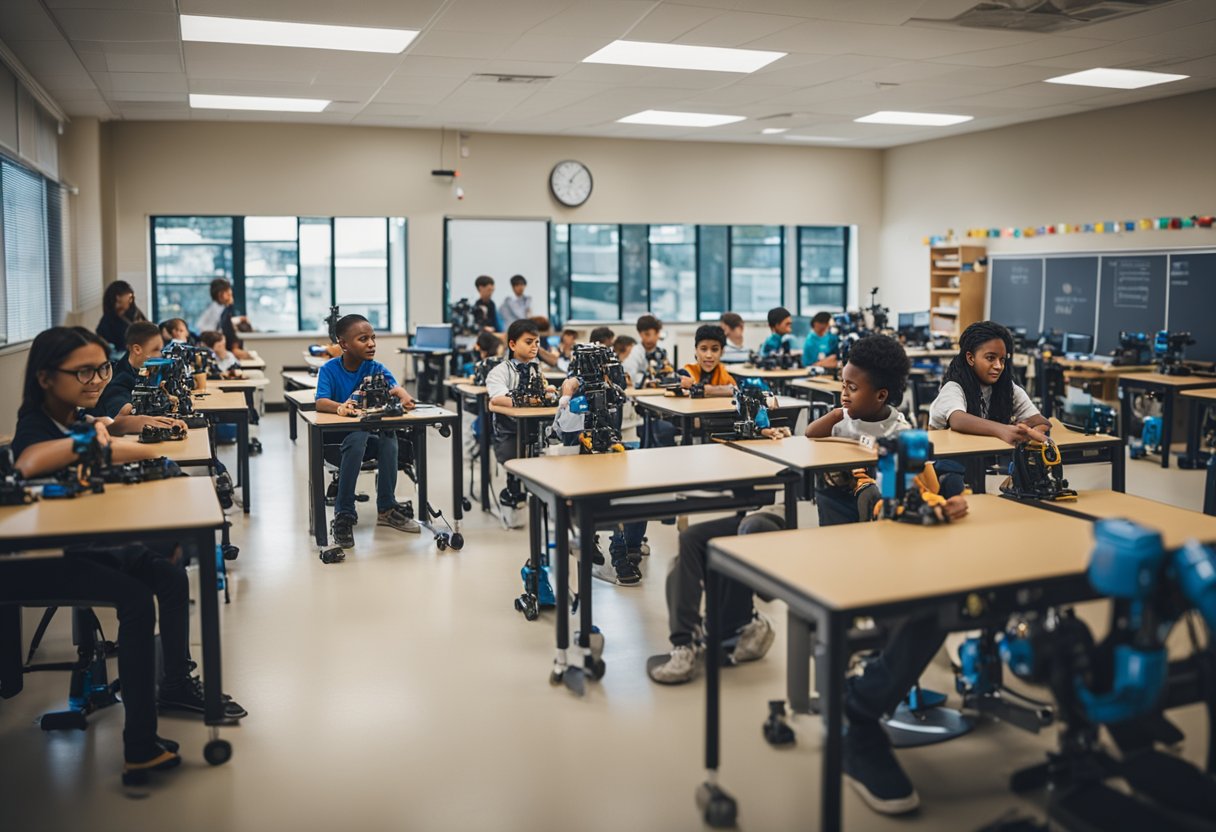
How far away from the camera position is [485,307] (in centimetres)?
1090

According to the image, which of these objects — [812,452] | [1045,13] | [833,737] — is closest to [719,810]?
[833,737]

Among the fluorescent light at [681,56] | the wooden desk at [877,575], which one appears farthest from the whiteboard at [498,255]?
the wooden desk at [877,575]

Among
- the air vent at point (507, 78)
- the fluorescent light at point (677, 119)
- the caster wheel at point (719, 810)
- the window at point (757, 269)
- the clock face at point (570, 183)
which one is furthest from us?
the window at point (757, 269)

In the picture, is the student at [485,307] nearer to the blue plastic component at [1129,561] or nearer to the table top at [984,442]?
the table top at [984,442]

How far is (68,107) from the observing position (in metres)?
9.20

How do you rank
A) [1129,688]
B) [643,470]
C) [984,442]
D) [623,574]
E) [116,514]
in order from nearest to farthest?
[1129,688] → [116,514] → [643,470] → [984,442] → [623,574]

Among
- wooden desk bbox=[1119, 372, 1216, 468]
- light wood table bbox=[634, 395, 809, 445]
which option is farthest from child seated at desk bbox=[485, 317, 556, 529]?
wooden desk bbox=[1119, 372, 1216, 468]

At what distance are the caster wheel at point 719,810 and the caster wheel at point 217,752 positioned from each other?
52.0 inches

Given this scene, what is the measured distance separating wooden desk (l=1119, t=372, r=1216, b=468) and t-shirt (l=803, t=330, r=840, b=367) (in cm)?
217

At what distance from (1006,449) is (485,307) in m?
7.55

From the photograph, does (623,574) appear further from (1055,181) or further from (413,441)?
(1055,181)

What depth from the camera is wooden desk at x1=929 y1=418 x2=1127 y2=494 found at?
397 cm

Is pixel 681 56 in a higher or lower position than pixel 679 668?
higher

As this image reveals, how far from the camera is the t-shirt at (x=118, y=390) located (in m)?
4.80
